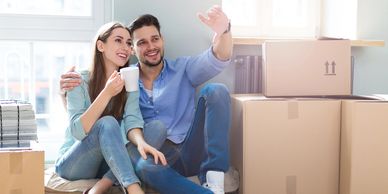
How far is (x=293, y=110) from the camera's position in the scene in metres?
2.05

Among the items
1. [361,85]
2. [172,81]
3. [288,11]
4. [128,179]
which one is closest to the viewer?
[128,179]

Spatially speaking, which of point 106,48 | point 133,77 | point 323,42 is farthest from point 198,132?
point 323,42

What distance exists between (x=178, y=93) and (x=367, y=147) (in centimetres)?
82

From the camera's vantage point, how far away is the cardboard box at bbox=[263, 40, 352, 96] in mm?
2141

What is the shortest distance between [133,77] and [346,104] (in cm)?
89

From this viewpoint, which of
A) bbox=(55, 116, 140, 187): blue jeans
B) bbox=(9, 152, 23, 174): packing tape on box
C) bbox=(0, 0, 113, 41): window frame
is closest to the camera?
bbox=(9, 152, 23, 174): packing tape on box

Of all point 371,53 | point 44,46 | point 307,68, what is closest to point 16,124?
point 44,46

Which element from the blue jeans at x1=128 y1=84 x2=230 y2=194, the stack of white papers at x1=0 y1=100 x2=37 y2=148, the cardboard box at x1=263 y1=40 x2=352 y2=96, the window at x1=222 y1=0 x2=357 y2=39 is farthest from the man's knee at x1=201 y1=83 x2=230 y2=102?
the window at x1=222 y1=0 x2=357 y2=39

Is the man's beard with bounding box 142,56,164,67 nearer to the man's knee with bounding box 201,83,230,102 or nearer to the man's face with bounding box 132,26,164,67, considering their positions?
the man's face with bounding box 132,26,164,67

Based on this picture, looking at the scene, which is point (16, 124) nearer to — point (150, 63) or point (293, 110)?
point (150, 63)

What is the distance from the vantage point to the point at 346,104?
205 cm

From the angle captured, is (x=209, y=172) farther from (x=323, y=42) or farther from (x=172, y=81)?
(x=323, y=42)

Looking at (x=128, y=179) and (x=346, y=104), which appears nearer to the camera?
(x=128, y=179)

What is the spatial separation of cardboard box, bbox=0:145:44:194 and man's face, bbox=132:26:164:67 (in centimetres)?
68
